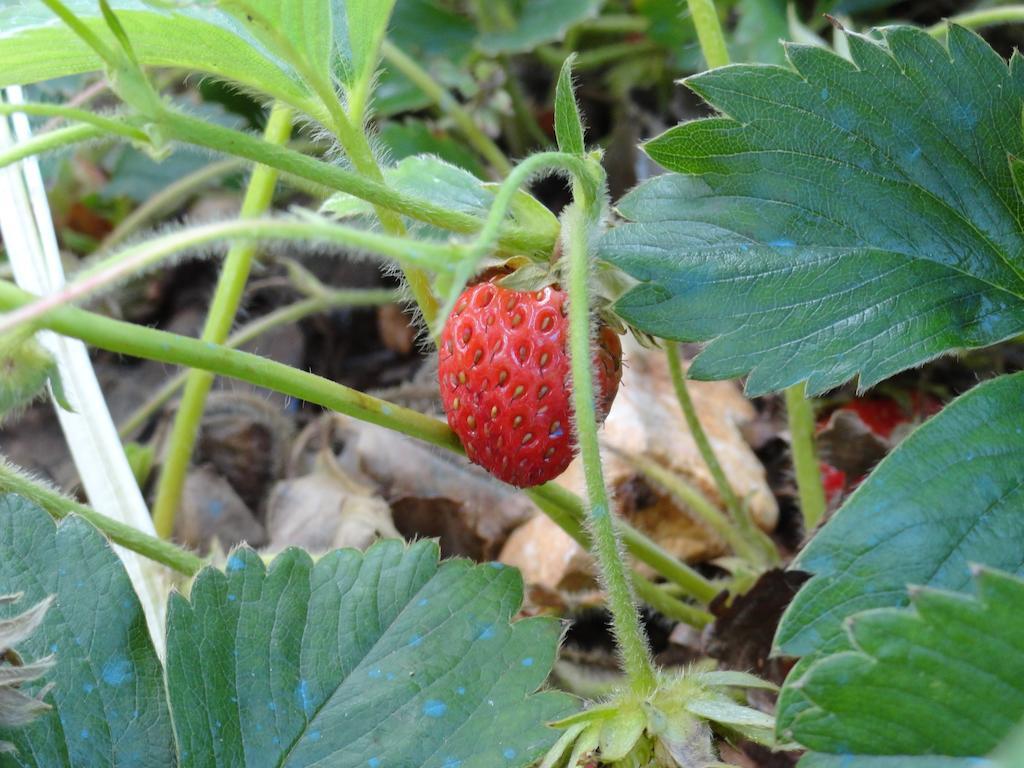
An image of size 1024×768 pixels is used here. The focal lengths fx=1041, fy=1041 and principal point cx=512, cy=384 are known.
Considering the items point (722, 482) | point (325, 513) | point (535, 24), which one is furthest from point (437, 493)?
point (535, 24)

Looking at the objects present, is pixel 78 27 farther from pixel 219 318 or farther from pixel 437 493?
pixel 437 493

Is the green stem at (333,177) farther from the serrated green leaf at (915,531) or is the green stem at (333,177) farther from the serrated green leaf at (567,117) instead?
the serrated green leaf at (915,531)

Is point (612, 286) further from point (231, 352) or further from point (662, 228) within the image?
point (231, 352)

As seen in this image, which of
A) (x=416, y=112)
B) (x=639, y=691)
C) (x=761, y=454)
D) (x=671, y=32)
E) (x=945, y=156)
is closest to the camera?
(x=639, y=691)

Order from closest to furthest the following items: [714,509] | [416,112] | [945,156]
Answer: [945,156], [714,509], [416,112]

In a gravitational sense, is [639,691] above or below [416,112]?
below

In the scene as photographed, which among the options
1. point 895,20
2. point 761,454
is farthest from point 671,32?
point 761,454

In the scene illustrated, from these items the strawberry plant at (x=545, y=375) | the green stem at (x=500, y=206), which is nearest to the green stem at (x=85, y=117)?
the strawberry plant at (x=545, y=375)
